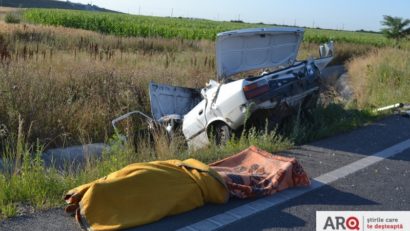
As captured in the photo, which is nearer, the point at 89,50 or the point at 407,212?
the point at 407,212

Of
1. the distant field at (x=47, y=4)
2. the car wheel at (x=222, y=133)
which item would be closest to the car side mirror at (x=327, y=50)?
the car wheel at (x=222, y=133)

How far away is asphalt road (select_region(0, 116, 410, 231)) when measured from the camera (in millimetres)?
3879

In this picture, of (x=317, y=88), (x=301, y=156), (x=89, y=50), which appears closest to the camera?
(x=301, y=156)

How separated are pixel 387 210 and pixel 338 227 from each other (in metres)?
0.60

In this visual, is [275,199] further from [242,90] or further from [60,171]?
[242,90]

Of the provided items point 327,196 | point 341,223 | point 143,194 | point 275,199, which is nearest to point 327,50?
point 327,196

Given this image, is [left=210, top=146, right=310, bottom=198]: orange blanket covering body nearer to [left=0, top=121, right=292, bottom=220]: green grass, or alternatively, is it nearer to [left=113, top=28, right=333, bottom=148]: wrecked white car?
[left=0, top=121, right=292, bottom=220]: green grass

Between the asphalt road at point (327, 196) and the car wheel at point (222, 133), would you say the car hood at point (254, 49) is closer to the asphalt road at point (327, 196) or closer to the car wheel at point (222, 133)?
the car wheel at point (222, 133)

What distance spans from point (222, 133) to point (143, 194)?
3.38 meters

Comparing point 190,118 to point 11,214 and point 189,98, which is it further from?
point 11,214

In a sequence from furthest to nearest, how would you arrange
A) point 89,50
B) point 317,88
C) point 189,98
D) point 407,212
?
point 89,50
point 189,98
point 317,88
point 407,212

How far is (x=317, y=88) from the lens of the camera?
7.69 meters

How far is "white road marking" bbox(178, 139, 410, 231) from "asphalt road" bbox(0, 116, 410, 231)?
61 mm

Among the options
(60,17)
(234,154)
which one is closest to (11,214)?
(234,154)
